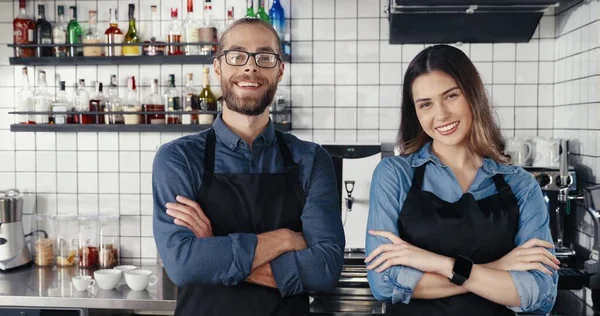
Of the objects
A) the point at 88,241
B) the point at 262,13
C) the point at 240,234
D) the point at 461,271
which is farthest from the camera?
the point at 88,241

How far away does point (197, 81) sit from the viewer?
3.67 meters

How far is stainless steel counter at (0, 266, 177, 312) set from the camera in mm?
2998

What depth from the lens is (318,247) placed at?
1.89 m

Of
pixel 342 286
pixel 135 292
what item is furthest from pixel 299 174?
pixel 135 292

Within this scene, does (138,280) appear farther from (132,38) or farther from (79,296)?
(132,38)

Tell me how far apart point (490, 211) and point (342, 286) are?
127 cm

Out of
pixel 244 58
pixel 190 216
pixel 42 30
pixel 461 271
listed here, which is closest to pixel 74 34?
pixel 42 30

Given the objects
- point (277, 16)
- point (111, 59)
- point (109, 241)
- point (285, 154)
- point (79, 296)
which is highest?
point (277, 16)

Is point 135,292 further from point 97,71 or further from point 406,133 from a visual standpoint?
point 406,133

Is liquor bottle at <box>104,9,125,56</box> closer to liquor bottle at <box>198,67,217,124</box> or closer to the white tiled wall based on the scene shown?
the white tiled wall

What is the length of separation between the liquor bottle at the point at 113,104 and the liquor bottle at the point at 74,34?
0.71 feet

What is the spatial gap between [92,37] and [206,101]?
723 mm

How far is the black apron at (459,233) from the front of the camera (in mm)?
1819

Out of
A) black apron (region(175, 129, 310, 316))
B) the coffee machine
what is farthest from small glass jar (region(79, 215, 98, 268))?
black apron (region(175, 129, 310, 316))
